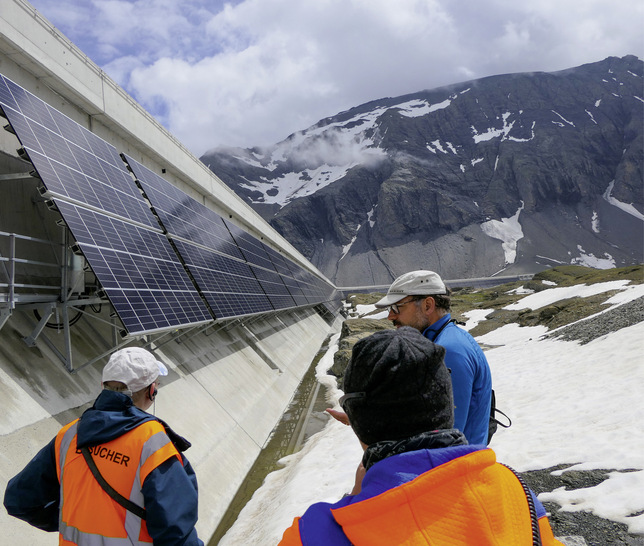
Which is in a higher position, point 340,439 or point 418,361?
point 418,361

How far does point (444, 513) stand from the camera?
1.24 m

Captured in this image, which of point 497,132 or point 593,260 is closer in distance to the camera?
point 593,260

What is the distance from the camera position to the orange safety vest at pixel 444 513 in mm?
1200

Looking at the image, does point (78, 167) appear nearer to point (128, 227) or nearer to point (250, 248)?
point (128, 227)

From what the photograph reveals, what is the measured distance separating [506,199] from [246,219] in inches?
5424

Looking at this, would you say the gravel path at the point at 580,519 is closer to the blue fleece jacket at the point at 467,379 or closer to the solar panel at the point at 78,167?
the blue fleece jacket at the point at 467,379

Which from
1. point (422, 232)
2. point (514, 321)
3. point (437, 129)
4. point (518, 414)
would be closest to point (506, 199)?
point (422, 232)

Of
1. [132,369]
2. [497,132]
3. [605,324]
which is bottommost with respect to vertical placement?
[605,324]

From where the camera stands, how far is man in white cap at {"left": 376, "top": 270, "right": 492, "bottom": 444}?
→ 2867mm

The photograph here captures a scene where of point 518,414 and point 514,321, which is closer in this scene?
point 518,414

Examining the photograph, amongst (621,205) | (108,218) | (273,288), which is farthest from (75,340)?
(621,205)

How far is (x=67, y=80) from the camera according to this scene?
9.58 metres

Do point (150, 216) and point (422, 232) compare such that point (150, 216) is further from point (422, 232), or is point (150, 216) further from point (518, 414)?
point (422, 232)

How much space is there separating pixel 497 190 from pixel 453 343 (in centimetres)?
15959
